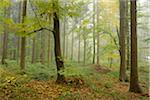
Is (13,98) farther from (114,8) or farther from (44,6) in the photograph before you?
(114,8)

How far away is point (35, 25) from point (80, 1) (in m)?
2.55

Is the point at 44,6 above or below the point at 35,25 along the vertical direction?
above

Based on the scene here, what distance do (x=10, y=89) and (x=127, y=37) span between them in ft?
48.0

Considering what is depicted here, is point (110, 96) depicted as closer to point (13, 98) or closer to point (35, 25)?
point (13, 98)

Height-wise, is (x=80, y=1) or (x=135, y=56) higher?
(x=80, y=1)

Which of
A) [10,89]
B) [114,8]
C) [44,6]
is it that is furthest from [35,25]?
[114,8]

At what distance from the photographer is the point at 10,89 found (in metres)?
7.82

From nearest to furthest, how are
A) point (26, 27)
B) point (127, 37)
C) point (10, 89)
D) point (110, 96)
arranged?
point (10, 89) → point (110, 96) → point (26, 27) → point (127, 37)

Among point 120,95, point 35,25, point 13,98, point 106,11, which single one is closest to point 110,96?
point 120,95

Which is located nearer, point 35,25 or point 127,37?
point 35,25

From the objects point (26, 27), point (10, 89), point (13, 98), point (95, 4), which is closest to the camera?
point (13, 98)

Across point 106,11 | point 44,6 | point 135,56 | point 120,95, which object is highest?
point 106,11

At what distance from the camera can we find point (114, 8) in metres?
20.2

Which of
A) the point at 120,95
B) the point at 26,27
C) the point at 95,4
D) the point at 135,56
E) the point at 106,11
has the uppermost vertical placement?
the point at 95,4
